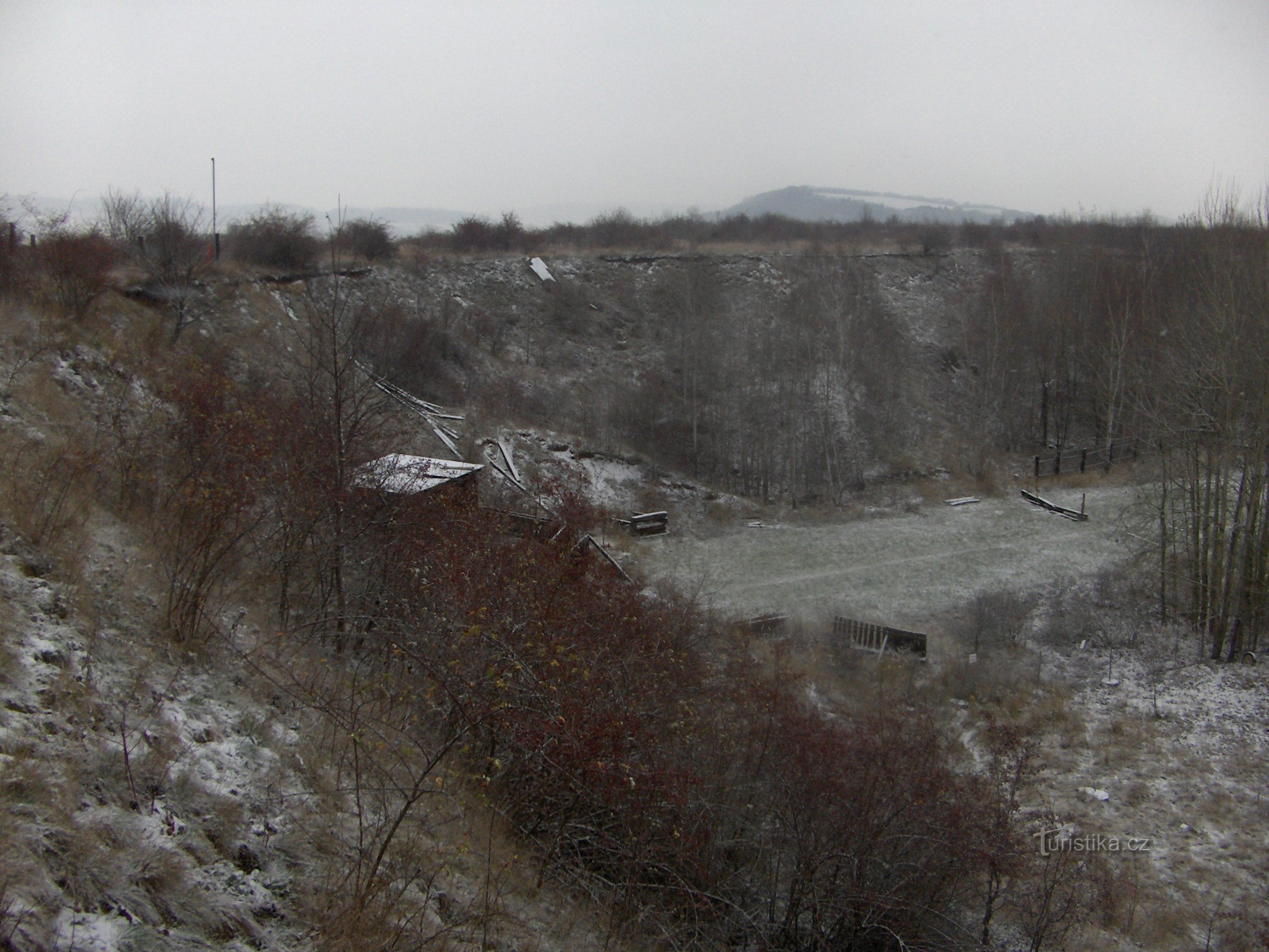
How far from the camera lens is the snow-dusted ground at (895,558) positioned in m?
17.1

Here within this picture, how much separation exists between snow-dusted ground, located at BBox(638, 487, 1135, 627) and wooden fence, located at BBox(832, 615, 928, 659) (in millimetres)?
1037

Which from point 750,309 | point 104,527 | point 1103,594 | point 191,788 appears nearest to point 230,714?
point 191,788

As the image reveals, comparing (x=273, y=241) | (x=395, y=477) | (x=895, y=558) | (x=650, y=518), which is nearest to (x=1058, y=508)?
(x=895, y=558)

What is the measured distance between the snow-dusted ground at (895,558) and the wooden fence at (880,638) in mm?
1037

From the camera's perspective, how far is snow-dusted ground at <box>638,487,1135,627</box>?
17.1 metres

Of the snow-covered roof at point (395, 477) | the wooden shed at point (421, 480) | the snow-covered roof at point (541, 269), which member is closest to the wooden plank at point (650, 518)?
the wooden shed at point (421, 480)

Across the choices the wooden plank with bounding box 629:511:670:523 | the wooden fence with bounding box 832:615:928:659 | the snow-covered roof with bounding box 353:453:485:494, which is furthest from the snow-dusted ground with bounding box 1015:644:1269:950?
the wooden plank with bounding box 629:511:670:523

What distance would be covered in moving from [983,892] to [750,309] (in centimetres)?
2720

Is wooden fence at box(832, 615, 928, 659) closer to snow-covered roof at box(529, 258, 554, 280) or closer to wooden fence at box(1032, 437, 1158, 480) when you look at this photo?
wooden fence at box(1032, 437, 1158, 480)

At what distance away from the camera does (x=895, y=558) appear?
20000mm

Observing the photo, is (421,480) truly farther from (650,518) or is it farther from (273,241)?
(273,241)

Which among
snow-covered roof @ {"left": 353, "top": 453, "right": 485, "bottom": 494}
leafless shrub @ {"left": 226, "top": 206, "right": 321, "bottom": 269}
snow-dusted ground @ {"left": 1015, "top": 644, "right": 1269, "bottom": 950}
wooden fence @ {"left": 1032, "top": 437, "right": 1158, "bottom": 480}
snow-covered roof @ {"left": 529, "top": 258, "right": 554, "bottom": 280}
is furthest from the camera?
snow-covered roof @ {"left": 529, "top": 258, "right": 554, "bottom": 280}

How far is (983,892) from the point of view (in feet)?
25.8

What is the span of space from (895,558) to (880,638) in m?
5.55
